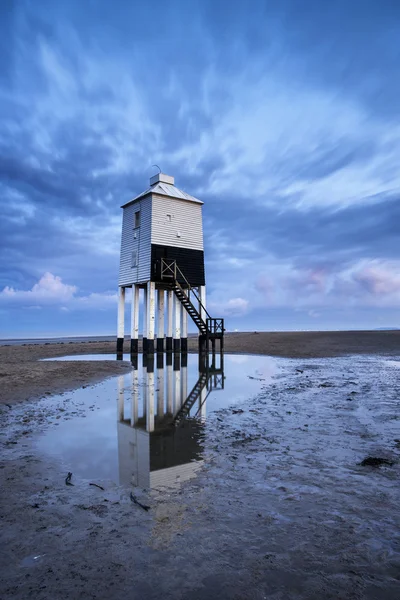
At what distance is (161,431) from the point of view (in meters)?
6.88

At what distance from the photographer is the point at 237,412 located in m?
8.50

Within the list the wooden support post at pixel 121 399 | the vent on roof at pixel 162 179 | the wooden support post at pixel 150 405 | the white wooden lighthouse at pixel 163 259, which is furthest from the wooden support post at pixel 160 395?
the vent on roof at pixel 162 179

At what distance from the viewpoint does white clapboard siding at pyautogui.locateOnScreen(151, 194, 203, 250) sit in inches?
1019

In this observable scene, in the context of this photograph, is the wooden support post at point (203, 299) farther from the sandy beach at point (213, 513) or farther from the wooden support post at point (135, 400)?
the sandy beach at point (213, 513)

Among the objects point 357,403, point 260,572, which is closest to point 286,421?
point 357,403

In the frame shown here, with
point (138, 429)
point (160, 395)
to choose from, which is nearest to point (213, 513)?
point (138, 429)

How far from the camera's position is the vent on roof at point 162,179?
2836cm

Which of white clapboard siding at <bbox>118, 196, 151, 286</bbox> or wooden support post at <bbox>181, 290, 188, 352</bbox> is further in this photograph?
wooden support post at <bbox>181, 290, 188, 352</bbox>

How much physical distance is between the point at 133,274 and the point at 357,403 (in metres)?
20.1

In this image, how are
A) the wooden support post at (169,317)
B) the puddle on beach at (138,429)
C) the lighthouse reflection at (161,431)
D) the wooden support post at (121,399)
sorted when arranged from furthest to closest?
1. the wooden support post at (169,317)
2. the wooden support post at (121,399)
3. the puddle on beach at (138,429)
4. the lighthouse reflection at (161,431)

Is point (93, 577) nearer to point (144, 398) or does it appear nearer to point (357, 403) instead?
point (144, 398)

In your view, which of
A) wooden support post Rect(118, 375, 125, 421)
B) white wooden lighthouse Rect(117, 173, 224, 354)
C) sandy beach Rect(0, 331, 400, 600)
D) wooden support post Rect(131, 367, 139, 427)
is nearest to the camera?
sandy beach Rect(0, 331, 400, 600)

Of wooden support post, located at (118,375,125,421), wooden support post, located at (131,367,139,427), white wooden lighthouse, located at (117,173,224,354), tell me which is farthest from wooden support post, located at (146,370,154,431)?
white wooden lighthouse, located at (117,173,224,354)

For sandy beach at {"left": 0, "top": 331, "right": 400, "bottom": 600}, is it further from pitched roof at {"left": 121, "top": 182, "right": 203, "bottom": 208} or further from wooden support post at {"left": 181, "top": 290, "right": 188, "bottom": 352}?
wooden support post at {"left": 181, "top": 290, "right": 188, "bottom": 352}
